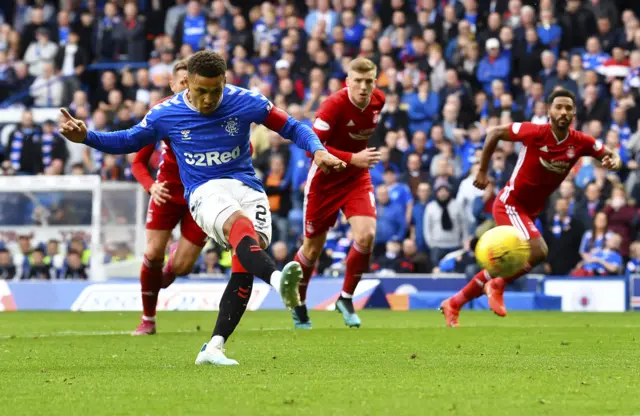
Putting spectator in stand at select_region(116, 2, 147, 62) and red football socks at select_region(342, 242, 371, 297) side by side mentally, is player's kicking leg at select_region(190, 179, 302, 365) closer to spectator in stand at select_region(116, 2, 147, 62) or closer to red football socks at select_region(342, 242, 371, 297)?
red football socks at select_region(342, 242, 371, 297)

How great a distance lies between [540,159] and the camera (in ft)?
45.5

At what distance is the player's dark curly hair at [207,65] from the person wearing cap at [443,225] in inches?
493

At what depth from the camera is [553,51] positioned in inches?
919

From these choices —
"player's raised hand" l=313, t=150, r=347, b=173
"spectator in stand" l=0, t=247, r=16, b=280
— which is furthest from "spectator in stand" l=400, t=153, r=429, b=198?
"player's raised hand" l=313, t=150, r=347, b=173

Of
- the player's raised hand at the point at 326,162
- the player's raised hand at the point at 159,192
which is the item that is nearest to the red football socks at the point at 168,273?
the player's raised hand at the point at 159,192

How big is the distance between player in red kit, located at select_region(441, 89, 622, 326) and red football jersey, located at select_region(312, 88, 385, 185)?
1.27 m

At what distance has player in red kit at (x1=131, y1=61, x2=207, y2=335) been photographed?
1223cm

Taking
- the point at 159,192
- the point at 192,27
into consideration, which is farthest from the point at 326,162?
the point at 192,27

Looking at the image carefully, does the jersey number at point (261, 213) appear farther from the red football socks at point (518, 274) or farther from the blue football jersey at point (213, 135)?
the red football socks at point (518, 274)

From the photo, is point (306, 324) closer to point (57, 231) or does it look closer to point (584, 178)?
point (584, 178)

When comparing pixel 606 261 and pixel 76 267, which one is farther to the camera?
pixel 76 267

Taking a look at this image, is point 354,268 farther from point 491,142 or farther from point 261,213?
point 261,213

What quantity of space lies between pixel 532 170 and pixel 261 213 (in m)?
5.86

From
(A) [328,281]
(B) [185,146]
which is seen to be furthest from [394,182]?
(B) [185,146]
